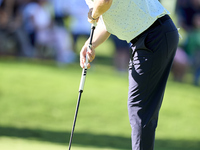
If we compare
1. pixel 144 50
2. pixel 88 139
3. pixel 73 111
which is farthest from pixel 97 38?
pixel 73 111

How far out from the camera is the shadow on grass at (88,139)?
215 inches

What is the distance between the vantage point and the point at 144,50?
2826 millimetres

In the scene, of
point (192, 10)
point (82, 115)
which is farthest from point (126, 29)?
point (192, 10)

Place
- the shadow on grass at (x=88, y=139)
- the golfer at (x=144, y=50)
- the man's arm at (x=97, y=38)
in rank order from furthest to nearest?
the shadow on grass at (x=88, y=139), the man's arm at (x=97, y=38), the golfer at (x=144, y=50)

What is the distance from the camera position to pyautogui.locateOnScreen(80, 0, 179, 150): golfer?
9.07 ft

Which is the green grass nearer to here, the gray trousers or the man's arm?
the man's arm

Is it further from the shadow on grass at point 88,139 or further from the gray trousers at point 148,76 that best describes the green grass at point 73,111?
the gray trousers at point 148,76

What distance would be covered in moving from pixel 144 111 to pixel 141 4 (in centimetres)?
79

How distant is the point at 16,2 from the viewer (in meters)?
11.4

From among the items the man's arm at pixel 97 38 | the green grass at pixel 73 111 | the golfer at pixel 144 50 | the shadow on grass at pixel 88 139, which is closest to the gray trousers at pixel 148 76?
the golfer at pixel 144 50

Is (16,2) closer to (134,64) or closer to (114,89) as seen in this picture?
(114,89)

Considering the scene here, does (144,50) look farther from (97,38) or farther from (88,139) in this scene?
(88,139)

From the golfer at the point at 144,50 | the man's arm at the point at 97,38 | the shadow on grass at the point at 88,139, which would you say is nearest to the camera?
the golfer at the point at 144,50

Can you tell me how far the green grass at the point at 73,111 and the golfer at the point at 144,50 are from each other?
1.73 meters
